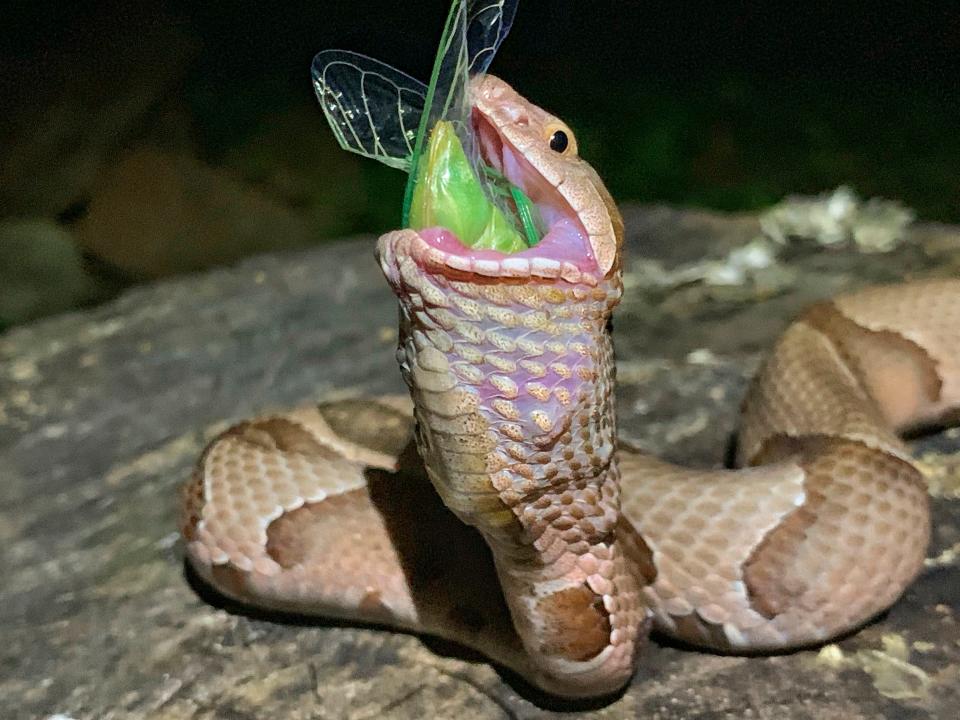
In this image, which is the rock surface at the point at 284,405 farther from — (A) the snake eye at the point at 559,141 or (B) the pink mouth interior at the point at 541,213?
(A) the snake eye at the point at 559,141

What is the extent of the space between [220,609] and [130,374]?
4.76ft

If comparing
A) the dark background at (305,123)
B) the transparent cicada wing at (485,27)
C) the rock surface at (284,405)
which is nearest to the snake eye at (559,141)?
the transparent cicada wing at (485,27)

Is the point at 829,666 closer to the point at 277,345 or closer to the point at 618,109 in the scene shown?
the point at 277,345

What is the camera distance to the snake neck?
133 centimetres

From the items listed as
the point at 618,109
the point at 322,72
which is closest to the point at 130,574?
the point at 322,72

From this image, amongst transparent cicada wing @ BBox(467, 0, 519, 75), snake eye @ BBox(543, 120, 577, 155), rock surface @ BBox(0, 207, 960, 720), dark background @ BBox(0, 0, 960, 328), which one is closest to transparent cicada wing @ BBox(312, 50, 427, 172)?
transparent cicada wing @ BBox(467, 0, 519, 75)

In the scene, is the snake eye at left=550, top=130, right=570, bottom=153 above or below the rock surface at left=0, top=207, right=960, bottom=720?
above

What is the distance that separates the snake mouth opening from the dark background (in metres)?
3.20

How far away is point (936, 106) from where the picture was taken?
5148 millimetres

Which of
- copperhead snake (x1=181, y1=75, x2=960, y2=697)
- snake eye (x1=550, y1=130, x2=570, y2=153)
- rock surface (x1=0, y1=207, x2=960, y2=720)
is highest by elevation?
snake eye (x1=550, y1=130, x2=570, y2=153)

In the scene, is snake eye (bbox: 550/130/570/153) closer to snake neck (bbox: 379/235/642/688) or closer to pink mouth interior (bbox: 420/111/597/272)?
pink mouth interior (bbox: 420/111/597/272)

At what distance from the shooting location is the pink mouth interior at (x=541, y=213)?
4.39 ft

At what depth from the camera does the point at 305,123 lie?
17.2 ft

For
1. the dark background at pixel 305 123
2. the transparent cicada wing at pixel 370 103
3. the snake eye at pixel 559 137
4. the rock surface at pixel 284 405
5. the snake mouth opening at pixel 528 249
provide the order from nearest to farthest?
the snake mouth opening at pixel 528 249
the snake eye at pixel 559 137
the transparent cicada wing at pixel 370 103
the rock surface at pixel 284 405
the dark background at pixel 305 123
